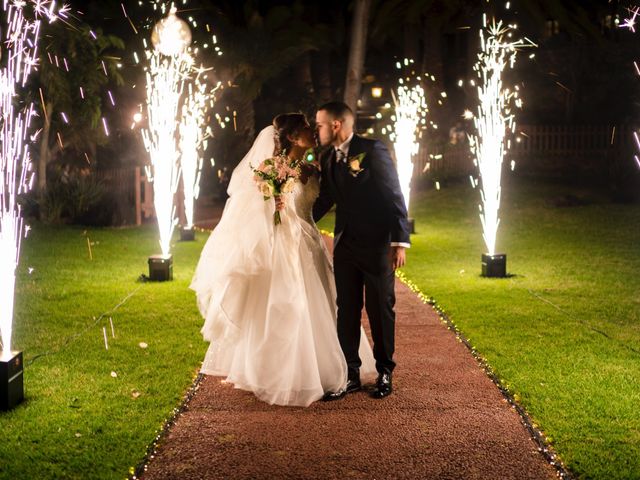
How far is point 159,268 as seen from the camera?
37.6ft

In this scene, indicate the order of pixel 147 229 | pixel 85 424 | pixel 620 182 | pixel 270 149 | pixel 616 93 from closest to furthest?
pixel 85 424 → pixel 270 149 → pixel 147 229 → pixel 620 182 → pixel 616 93

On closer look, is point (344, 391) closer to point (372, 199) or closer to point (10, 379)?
point (372, 199)

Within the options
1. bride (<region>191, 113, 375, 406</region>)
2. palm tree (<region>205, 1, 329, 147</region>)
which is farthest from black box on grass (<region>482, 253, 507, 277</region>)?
palm tree (<region>205, 1, 329, 147</region>)

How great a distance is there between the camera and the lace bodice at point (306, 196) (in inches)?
243

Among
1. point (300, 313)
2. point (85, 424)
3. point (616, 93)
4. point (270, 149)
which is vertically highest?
point (616, 93)

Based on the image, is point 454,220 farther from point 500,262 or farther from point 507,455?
point 507,455

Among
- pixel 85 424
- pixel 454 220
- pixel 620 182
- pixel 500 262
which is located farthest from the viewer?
pixel 620 182

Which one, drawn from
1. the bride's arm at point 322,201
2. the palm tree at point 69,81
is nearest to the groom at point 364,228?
the bride's arm at point 322,201

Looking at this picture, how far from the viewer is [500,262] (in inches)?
462

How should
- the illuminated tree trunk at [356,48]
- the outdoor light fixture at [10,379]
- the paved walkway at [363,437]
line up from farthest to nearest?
the illuminated tree trunk at [356,48]
the outdoor light fixture at [10,379]
the paved walkway at [363,437]

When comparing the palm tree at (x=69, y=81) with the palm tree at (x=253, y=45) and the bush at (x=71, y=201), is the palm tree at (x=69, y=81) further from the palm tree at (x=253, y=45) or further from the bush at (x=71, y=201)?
the palm tree at (x=253, y=45)

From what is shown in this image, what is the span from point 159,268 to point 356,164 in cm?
635

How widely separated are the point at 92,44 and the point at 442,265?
1103cm

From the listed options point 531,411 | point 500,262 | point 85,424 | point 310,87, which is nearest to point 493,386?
point 531,411
